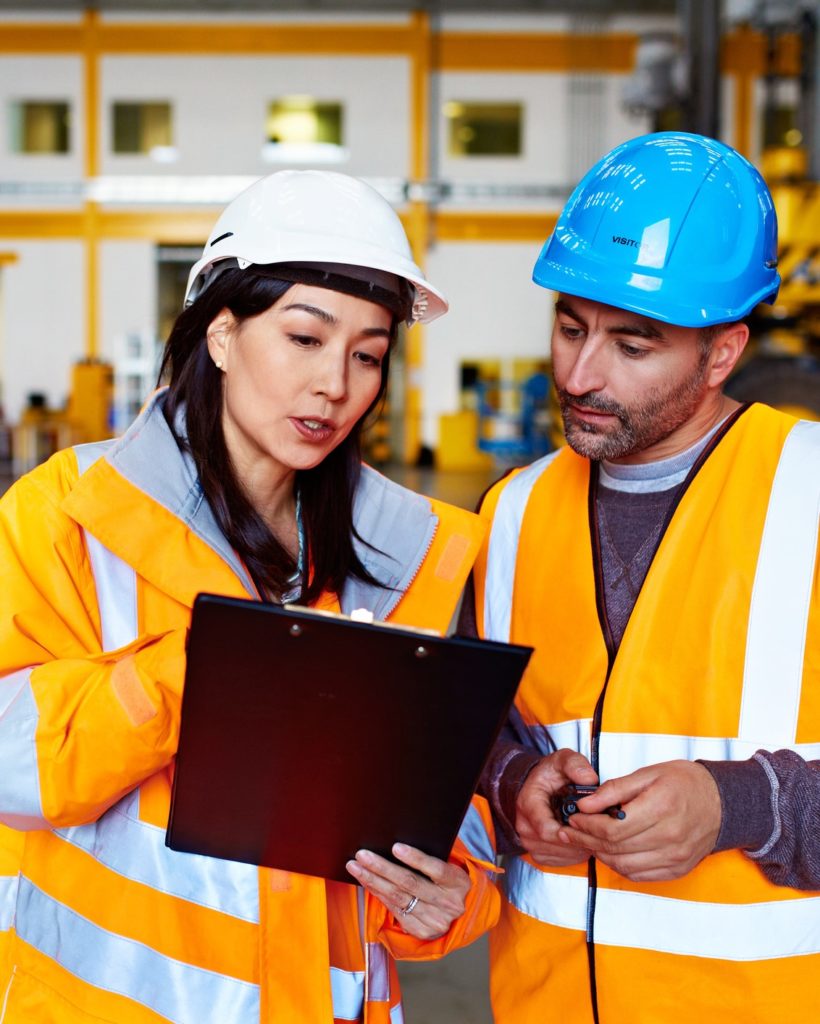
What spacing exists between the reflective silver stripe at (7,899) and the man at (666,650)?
71 centimetres

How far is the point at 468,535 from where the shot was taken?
173cm

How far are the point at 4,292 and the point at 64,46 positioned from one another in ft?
13.9

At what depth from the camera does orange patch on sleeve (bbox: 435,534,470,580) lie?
1.70 meters

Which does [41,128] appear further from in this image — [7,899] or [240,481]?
[7,899]

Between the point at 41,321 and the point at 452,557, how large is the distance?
723 inches

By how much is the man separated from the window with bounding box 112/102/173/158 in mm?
18494

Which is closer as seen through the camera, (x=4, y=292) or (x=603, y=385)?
(x=603, y=385)

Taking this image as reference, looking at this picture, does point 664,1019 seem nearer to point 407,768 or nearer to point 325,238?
point 407,768

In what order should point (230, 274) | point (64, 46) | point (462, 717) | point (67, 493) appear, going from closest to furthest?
point (462, 717) < point (67, 493) < point (230, 274) < point (64, 46)

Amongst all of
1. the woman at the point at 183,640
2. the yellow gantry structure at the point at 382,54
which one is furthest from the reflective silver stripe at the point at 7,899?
the yellow gantry structure at the point at 382,54

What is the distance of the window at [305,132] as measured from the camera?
18578 millimetres

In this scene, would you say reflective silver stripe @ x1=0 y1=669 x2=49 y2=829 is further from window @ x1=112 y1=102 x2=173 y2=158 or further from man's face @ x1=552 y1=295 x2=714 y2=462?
window @ x1=112 y1=102 x2=173 y2=158

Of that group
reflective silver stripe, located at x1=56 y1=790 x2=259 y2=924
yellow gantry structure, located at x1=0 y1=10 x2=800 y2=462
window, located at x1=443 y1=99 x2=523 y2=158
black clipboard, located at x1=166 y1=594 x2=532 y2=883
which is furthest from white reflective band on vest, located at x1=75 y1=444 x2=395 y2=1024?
window, located at x1=443 y1=99 x2=523 y2=158

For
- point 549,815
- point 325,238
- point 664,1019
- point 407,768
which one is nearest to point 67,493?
point 325,238
